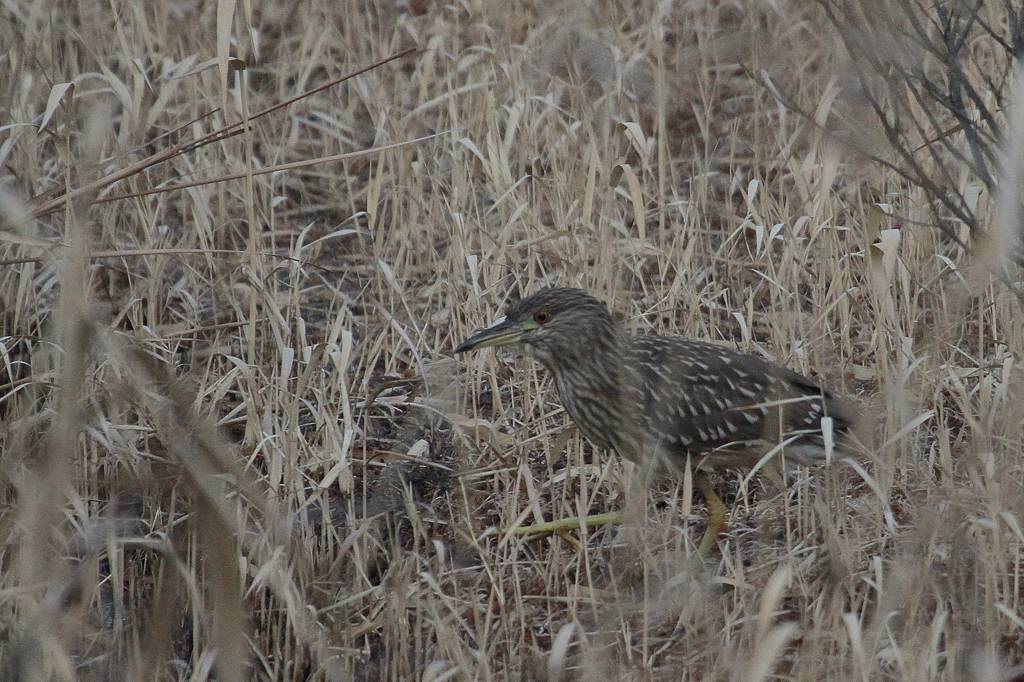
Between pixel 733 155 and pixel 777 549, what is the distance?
264 cm

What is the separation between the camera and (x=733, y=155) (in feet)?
21.6

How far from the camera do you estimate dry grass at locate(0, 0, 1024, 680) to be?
355 cm

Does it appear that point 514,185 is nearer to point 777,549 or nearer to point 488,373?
point 488,373

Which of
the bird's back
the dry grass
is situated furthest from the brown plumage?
the dry grass

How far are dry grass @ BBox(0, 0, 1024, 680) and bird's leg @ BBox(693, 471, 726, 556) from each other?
81 mm

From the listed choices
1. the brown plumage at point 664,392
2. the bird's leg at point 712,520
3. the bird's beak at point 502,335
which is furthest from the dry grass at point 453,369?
the bird's beak at point 502,335

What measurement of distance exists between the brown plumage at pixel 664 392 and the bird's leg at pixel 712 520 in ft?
0.33

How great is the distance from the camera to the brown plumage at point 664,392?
4.54 m

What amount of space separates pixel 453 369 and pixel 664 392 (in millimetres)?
1049

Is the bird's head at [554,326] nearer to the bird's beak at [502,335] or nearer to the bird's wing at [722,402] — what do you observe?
the bird's beak at [502,335]

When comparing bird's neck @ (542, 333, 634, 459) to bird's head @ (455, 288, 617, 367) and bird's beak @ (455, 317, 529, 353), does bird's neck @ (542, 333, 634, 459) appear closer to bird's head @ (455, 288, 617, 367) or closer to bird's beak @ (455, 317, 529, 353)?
bird's head @ (455, 288, 617, 367)

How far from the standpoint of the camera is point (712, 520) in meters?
4.57

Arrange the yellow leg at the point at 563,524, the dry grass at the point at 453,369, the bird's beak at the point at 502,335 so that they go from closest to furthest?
the dry grass at the point at 453,369, the yellow leg at the point at 563,524, the bird's beak at the point at 502,335

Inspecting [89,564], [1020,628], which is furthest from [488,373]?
[89,564]
